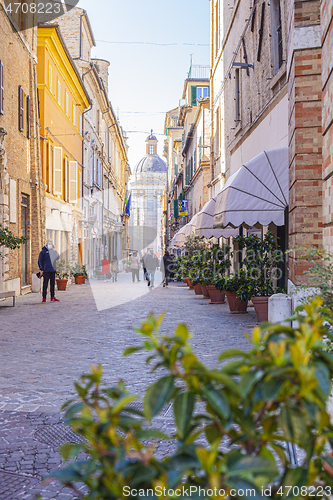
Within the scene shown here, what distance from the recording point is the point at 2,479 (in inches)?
125

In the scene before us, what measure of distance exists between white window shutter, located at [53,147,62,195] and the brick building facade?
3.10 m

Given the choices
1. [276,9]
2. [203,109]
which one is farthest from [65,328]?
[203,109]

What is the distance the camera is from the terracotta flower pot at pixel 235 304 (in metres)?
11.6

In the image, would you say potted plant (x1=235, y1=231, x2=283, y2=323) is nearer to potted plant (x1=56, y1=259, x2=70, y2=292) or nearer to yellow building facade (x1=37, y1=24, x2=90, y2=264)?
potted plant (x1=56, y1=259, x2=70, y2=292)

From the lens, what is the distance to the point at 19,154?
17031 mm

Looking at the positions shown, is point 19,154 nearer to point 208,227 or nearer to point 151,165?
point 208,227

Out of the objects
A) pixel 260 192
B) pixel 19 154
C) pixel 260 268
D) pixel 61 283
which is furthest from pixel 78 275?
pixel 260 192

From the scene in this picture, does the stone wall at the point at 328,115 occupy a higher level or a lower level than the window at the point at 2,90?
lower

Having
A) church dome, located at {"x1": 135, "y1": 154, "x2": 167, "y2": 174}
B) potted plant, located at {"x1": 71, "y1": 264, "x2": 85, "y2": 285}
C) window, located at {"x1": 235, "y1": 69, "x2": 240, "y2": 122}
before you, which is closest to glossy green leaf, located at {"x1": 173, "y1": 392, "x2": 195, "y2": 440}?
window, located at {"x1": 235, "y1": 69, "x2": 240, "y2": 122}

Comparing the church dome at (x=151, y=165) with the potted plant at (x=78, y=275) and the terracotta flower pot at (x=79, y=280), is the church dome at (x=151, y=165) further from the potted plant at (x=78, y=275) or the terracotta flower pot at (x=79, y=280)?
the terracotta flower pot at (x=79, y=280)

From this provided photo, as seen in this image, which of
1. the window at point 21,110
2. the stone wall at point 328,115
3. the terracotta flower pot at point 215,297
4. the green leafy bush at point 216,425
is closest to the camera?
the green leafy bush at point 216,425

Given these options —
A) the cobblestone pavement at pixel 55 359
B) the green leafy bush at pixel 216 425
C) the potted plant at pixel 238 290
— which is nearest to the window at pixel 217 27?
the cobblestone pavement at pixel 55 359

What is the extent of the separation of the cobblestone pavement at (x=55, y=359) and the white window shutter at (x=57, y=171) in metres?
9.27

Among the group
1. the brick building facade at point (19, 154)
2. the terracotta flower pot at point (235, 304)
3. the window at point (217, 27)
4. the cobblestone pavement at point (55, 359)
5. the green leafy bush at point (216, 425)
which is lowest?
the cobblestone pavement at point (55, 359)
